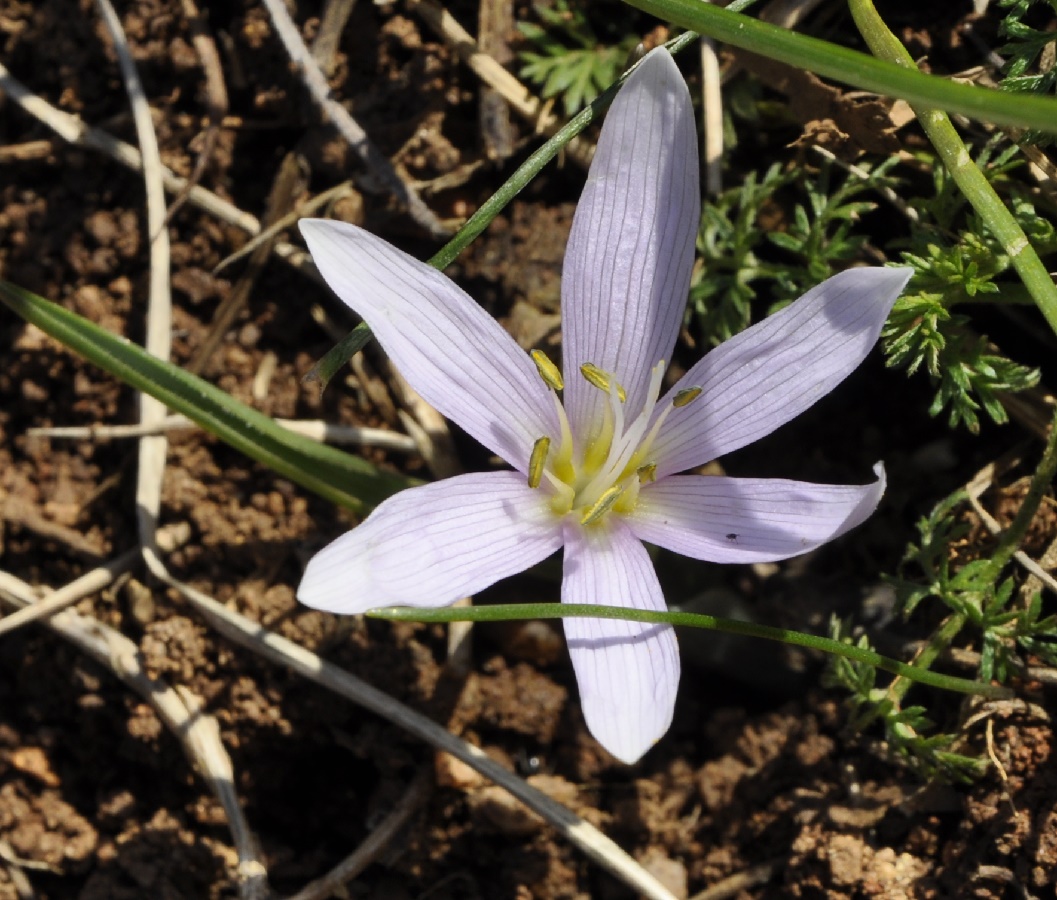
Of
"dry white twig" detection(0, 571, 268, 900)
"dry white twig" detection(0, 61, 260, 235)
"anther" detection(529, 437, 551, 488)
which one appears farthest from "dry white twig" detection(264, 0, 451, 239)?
"dry white twig" detection(0, 571, 268, 900)

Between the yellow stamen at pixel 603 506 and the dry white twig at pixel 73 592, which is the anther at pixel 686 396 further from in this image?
the dry white twig at pixel 73 592

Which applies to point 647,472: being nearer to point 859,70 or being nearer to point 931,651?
point 931,651

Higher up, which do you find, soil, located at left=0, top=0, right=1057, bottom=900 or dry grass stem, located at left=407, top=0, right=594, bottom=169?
dry grass stem, located at left=407, top=0, right=594, bottom=169

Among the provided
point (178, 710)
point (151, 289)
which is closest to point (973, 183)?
point (151, 289)

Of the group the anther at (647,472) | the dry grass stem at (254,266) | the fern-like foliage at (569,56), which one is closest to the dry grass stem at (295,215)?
the dry grass stem at (254,266)

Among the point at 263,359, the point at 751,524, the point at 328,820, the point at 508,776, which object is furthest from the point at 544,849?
the point at 263,359

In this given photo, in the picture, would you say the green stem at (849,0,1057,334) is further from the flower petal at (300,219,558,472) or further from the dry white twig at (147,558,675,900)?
the dry white twig at (147,558,675,900)
